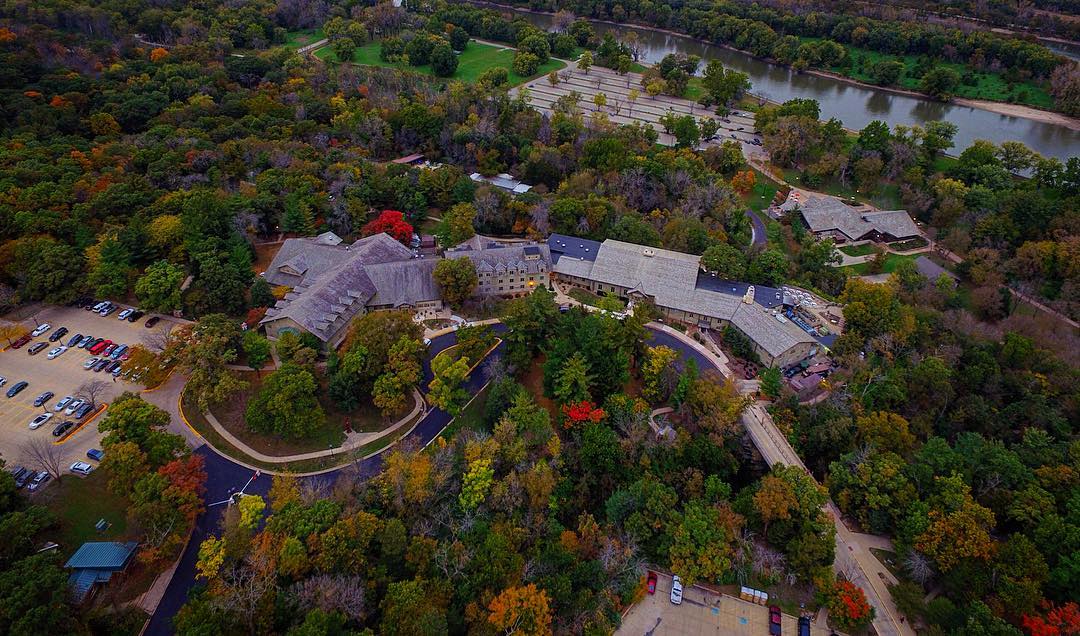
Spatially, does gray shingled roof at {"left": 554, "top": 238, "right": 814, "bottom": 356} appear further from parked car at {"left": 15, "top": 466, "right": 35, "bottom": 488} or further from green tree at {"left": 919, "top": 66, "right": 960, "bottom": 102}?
green tree at {"left": 919, "top": 66, "right": 960, "bottom": 102}

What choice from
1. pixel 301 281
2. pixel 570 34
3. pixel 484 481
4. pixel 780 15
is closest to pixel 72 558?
pixel 484 481

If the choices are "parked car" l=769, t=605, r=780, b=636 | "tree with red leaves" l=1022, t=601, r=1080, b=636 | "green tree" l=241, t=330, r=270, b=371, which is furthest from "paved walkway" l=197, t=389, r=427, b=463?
"tree with red leaves" l=1022, t=601, r=1080, b=636

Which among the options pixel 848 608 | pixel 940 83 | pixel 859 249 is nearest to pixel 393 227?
pixel 848 608

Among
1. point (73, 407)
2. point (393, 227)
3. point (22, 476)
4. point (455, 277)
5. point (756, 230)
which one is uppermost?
point (455, 277)

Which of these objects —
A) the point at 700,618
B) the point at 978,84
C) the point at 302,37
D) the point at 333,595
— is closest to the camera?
the point at 333,595

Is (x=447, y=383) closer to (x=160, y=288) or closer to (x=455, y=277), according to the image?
(x=455, y=277)

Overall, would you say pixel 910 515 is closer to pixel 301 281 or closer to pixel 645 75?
pixel 301 281
